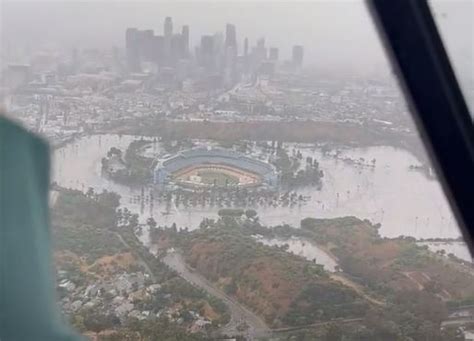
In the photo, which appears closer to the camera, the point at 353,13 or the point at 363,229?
the point at 353,13

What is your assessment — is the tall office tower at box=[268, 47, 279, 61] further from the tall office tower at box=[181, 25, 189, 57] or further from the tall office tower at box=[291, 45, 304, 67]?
the tall office tower at box=[181, 25, 189, 57]

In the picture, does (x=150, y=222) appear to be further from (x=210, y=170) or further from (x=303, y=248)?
(x=303, y=248)

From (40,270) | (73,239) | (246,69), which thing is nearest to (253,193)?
(246,69)

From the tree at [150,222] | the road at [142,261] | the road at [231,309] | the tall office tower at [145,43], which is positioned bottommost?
the road at [231,309]

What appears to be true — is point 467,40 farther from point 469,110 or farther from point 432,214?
point 432,214

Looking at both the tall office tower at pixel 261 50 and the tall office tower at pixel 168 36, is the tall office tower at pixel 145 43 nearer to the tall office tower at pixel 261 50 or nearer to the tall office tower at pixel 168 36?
the tall office tower at pixel 168 36

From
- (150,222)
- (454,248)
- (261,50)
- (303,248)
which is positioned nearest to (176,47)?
(261,50)

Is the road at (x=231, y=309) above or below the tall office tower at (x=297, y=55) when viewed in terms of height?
below

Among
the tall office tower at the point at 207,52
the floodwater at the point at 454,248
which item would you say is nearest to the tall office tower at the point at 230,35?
the tall office tower at the point at 207,52
